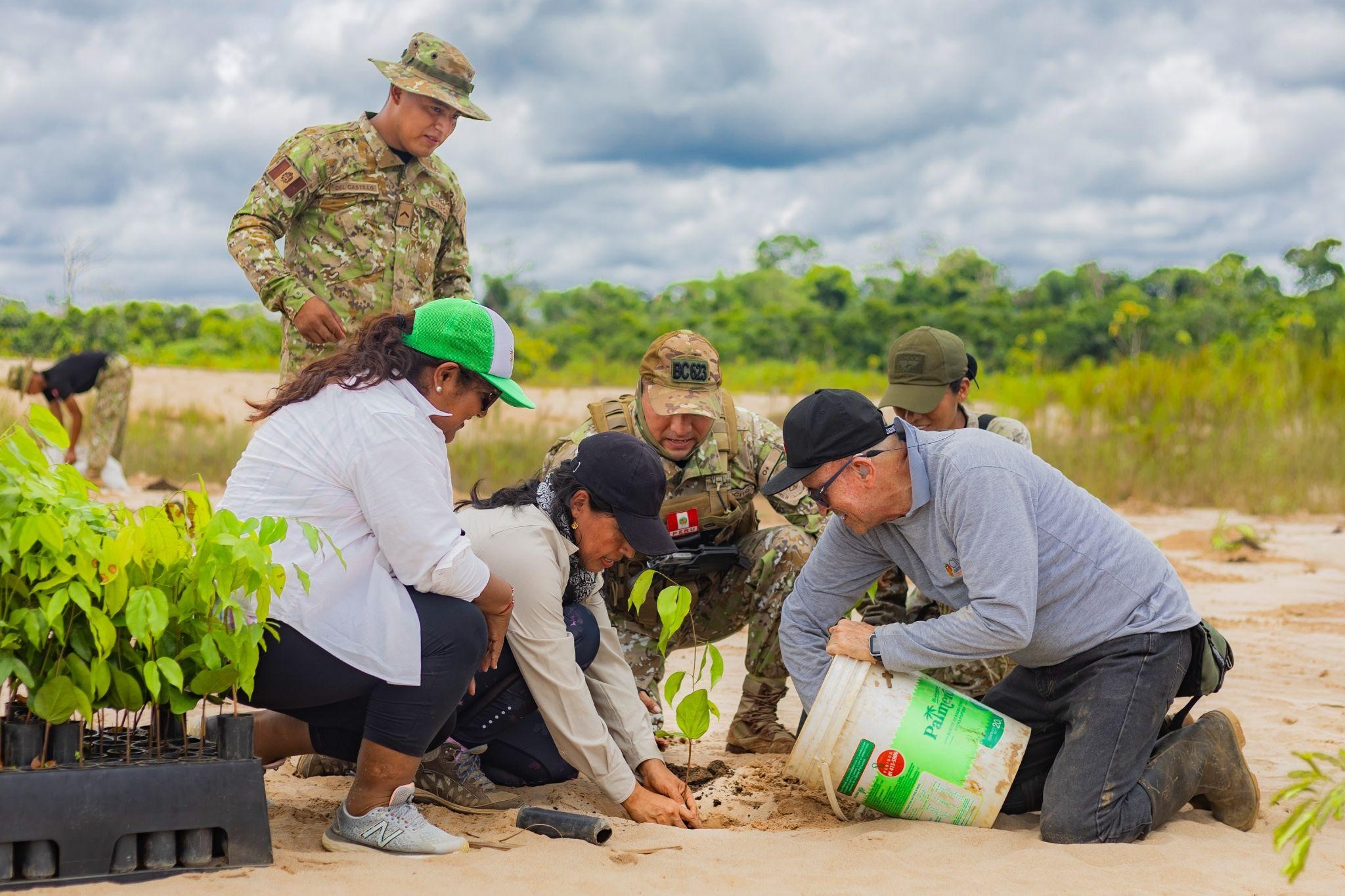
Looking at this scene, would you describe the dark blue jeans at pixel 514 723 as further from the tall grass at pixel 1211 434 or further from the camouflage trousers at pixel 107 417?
the tall grass at pixel 1211 434

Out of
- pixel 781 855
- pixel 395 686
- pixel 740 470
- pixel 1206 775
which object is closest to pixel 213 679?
pixel 395 686

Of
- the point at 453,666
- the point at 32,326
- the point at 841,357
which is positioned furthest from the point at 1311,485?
the point at 32,326

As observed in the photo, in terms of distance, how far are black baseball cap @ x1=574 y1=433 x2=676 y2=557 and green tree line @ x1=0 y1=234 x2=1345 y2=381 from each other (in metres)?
15.7

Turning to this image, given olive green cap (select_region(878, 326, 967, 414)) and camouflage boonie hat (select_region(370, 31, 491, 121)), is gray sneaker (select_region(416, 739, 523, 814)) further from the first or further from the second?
camouflage boonie hat (select_region(370, 31, 491, 121))

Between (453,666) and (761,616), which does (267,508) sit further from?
(761,616)

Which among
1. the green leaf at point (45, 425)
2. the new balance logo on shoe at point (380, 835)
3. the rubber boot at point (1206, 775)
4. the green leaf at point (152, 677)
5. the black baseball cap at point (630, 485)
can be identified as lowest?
the new balance logo on shoe at point (380, 835)

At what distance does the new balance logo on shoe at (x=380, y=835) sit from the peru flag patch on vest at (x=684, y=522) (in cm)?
174

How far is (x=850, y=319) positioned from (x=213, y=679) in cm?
2474

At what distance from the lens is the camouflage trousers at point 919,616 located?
440cm

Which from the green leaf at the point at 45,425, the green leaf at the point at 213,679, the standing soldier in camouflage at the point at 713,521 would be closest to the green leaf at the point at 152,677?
the green leaf at the point at 213,679

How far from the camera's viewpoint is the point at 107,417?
34.7 feet

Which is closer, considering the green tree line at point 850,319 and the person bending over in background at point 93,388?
the person bending over in background at point 93,388

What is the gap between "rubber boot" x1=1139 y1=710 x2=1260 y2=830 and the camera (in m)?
3.37

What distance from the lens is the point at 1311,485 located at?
11.2 meters
